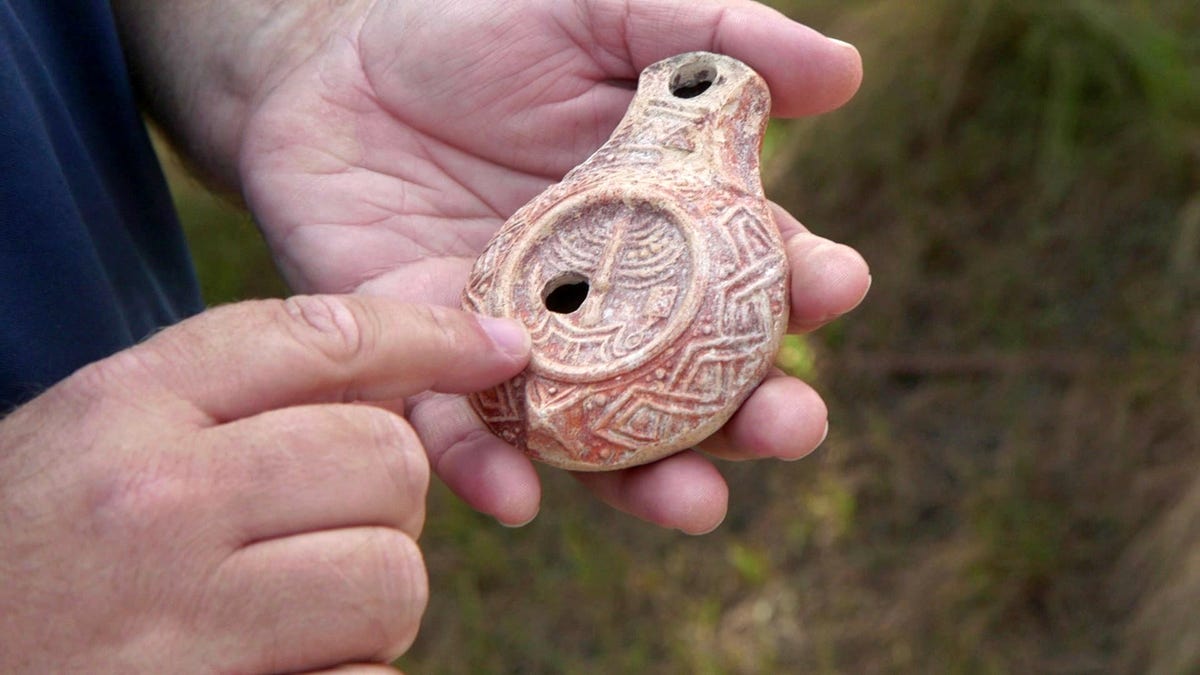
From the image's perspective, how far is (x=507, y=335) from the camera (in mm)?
1639

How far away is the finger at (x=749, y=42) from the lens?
204cm

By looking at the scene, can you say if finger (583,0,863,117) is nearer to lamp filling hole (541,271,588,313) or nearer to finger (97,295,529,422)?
lamp filling hole (541,271,588,313)

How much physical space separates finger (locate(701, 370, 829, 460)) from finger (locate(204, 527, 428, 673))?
653 mm

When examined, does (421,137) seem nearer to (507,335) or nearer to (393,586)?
(507,335)

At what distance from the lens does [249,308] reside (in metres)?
1.39

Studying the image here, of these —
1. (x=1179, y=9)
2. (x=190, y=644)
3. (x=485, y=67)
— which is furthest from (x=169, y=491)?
(x=1179, y=9)

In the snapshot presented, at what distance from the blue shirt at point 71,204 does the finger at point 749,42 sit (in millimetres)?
881

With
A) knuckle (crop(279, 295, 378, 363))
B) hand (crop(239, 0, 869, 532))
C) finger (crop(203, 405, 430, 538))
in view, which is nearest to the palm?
hand (crop(239, 0, 869, 532))

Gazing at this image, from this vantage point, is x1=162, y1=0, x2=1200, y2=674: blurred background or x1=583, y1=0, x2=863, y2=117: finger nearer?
x1=583, y1=0, x2=863, y2=117: finger

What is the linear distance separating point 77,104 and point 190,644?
45.1 inches

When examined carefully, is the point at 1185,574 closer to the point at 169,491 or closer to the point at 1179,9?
the point at 1179,9

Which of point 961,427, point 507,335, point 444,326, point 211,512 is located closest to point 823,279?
point 507,335

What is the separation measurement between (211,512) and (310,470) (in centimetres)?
11

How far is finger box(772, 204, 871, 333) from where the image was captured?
1793 mm
